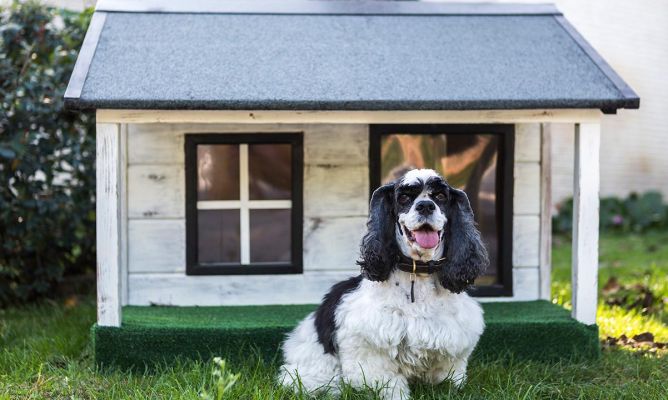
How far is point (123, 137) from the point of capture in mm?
5512

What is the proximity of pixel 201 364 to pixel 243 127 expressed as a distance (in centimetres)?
185

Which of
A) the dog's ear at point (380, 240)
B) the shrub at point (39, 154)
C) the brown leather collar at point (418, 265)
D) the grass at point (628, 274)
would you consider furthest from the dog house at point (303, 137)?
the brown leather collar at point (418, 265)

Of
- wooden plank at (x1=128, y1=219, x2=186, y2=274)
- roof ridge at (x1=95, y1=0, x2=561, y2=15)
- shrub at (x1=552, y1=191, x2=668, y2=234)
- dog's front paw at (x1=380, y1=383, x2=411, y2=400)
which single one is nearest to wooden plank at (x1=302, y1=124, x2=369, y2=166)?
roof ridge at (x1=95, y1=0, x2=561, y2=15)

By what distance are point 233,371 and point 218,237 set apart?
1544 millimetres

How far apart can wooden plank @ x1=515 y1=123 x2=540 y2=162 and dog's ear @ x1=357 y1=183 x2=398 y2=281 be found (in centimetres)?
229

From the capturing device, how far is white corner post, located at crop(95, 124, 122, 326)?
4406 mm

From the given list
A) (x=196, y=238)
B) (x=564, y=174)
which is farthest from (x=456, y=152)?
(x=564, y=174)

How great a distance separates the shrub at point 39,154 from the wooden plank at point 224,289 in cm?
120

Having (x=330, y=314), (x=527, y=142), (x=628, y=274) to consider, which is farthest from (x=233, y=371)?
(x=628, y=274)

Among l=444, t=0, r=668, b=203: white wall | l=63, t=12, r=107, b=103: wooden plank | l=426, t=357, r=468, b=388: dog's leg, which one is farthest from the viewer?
l=444, t=0, r=668, b=203: white wall

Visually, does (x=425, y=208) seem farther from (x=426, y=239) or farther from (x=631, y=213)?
(x=631, y=213)

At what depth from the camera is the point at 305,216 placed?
5.59 m

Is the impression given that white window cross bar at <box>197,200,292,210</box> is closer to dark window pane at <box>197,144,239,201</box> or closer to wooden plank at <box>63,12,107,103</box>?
dark window pane at <box>197,144,239,201</box>

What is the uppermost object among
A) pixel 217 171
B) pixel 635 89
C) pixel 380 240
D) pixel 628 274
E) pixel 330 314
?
pixel 635 89
